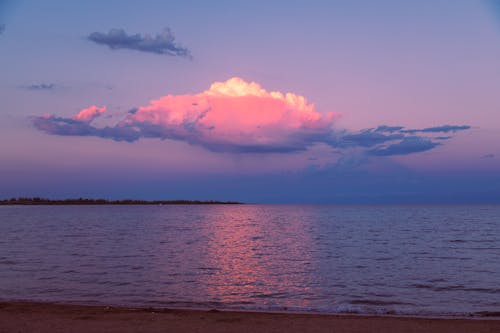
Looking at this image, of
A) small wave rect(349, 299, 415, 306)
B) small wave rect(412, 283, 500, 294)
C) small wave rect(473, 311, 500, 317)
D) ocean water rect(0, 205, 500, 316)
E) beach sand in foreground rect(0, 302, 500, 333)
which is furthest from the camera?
small wave rect(412, 283, 500, 294)

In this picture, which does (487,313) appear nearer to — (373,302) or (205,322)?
(373,302)

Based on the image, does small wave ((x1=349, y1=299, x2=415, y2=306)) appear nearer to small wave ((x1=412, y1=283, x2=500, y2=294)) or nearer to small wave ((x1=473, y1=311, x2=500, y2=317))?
small wave ((x1=473, y1=311, x2=500, y2=317))

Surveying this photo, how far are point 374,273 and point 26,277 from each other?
783 inches

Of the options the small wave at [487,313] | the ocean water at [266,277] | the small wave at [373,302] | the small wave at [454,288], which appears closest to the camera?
the small wave at [487,313]

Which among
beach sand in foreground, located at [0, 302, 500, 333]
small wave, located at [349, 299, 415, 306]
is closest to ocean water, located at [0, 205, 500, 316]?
small wave, located at [349, 299, 415, 306]

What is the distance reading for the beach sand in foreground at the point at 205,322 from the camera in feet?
43.0

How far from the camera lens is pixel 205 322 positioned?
1395 centimetres

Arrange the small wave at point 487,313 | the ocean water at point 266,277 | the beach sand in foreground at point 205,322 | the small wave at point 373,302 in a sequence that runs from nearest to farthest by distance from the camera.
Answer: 1. the beach sand in foreground at point 205,322
2. the small wave at point 487,313
3. the small wave at point 373,302
4. the ocean water at point 266,277

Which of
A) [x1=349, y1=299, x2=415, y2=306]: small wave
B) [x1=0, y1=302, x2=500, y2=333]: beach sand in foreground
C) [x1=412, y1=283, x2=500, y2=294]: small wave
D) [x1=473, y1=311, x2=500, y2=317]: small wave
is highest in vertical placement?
[x1=0, y1=302, x2=500, y2=333]: beach sand in foreground

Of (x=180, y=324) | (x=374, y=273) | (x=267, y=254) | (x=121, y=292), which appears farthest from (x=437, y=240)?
(x=180, y=324)

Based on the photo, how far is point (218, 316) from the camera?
15.0 meters

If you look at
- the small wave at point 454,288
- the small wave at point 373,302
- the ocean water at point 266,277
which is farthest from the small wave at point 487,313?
the small wave at point 454,288

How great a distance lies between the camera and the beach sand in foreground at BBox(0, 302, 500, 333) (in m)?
13.1

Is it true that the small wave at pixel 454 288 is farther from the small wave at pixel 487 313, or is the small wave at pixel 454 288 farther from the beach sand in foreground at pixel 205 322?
the beach sand in foreground at pixel 205 322
